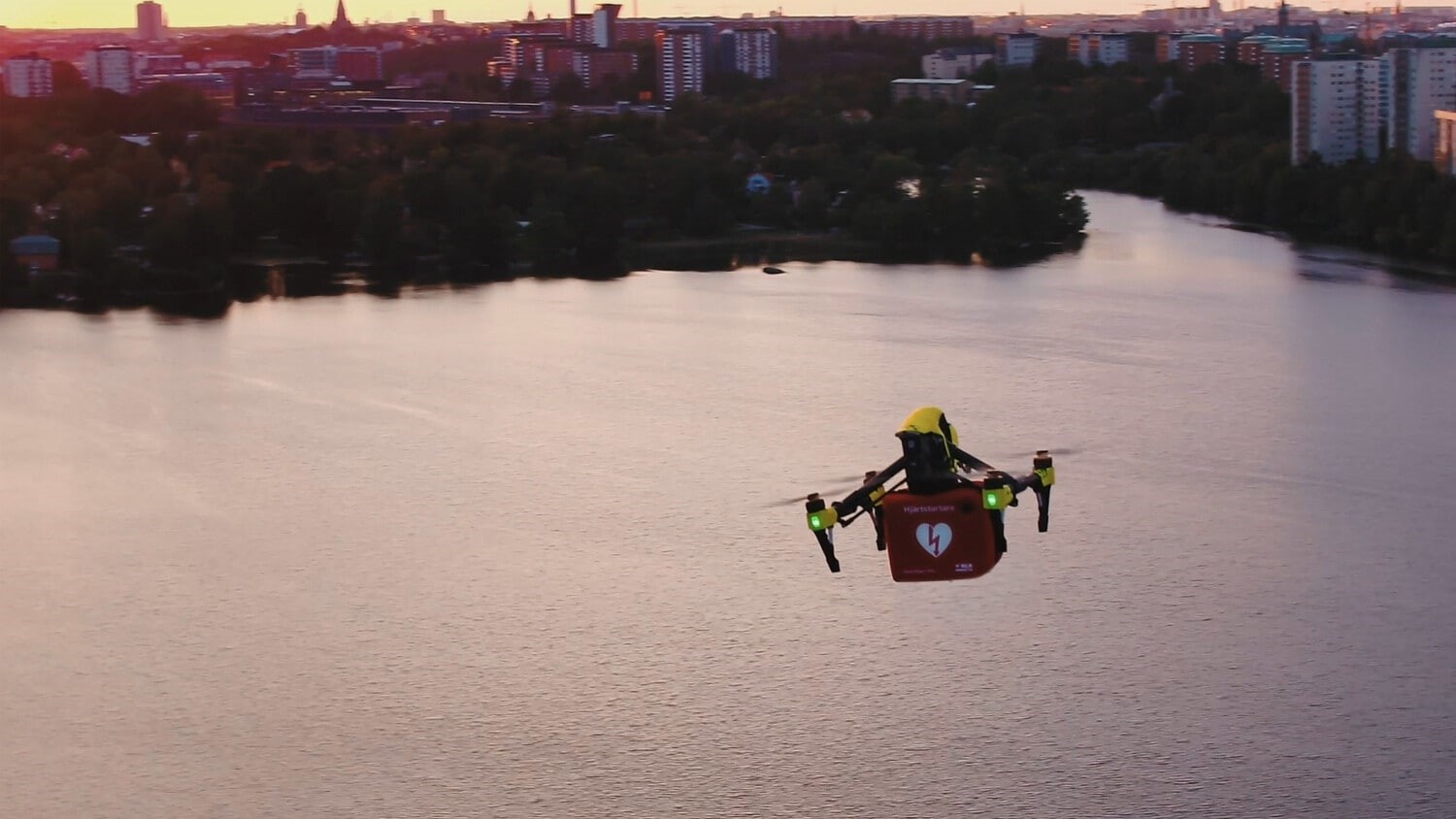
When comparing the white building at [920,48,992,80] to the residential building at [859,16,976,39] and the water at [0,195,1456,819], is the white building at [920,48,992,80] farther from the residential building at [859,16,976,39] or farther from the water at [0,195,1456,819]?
the water at [0,195,1456,819]

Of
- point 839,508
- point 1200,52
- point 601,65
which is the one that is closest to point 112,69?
point 601,65

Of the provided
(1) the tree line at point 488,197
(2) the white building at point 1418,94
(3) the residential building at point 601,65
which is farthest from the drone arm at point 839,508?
(3) the residential building at point 601,65

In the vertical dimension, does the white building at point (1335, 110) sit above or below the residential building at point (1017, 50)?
below

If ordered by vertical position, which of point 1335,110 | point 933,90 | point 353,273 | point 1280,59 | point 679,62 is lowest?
point 353,273

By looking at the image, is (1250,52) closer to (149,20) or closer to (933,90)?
(933,90)

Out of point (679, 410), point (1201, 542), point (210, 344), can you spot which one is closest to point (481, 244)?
point (210, 344)

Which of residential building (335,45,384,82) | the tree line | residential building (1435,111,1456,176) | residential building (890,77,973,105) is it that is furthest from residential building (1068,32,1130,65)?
residential building (1435,111,1456,176)

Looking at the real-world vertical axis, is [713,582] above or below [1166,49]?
below

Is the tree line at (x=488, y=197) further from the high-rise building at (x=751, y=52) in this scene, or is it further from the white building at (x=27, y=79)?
the high-rise building at (x=751, y=52)
